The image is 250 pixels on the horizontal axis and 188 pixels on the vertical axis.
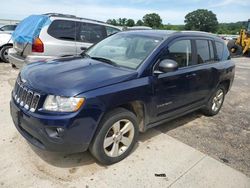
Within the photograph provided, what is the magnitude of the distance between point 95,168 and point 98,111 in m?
0.79

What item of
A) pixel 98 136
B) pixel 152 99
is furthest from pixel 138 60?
pixel 98 136

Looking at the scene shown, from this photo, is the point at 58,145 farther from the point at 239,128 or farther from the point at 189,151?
the point at 239,128

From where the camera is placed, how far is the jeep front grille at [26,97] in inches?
109

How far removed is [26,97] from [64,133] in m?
0.67

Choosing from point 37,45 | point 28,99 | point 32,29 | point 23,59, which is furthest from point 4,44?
point 28,99

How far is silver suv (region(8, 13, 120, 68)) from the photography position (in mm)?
5758

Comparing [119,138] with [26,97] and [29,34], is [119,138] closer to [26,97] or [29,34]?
[26,97]

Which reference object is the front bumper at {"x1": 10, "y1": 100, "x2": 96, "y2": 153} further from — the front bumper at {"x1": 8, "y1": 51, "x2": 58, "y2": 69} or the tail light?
the tail light

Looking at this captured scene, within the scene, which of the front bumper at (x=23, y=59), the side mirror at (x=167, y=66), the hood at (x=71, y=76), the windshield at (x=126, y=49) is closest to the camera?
the hood at (x=71, y=76)

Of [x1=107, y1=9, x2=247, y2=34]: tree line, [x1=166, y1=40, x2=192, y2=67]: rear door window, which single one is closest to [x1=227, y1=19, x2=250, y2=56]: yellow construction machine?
[x1=166, y1=40, x2=192, y2=67]: rear door window

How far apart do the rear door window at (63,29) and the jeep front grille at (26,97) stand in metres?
3.18

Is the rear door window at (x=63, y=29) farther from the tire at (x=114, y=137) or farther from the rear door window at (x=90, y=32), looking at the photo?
the tire at (x=114, y=137)

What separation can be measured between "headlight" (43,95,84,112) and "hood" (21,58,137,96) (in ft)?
0.18

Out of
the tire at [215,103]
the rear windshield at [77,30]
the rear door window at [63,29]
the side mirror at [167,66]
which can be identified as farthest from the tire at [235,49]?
the side mirror at [167,66]
